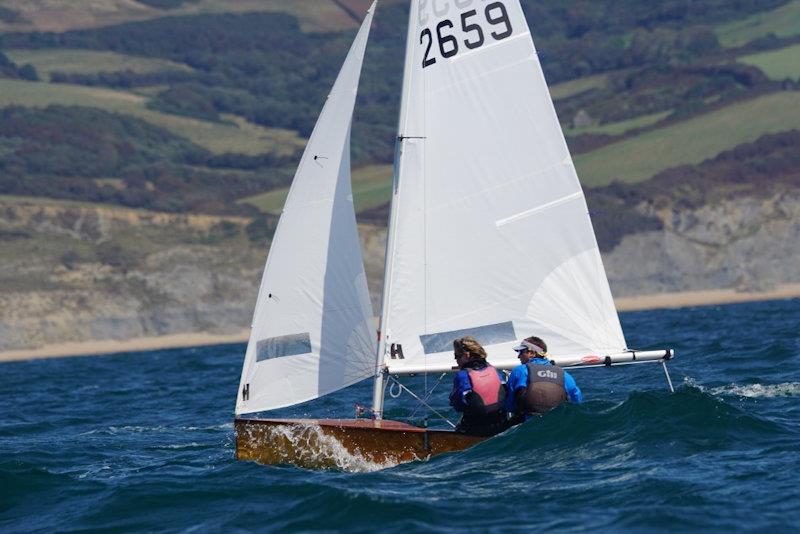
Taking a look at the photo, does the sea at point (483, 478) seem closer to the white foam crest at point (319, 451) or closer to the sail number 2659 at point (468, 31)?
the white foam crest at point (319, 451)

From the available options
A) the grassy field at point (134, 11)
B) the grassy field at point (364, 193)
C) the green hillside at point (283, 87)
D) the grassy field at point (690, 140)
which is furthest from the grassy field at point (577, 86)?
the grassy field at point (134, 11)

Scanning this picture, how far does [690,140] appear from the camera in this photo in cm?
9400

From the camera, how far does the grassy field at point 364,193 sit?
3460 inches

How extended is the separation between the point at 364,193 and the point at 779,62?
37.3 metres

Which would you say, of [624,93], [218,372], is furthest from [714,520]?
[624,93]

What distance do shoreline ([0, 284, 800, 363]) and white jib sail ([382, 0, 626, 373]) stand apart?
171 feet

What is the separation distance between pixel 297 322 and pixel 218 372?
20976 mm

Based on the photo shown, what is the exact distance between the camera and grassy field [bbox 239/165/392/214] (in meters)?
87.9

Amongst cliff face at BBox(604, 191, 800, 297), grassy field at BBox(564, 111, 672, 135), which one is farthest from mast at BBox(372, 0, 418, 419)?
grassy field at BBox(564, 111, 672, 135)

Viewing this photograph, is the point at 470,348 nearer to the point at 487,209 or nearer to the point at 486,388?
the point at 486,388

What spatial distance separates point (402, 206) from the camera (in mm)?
16938

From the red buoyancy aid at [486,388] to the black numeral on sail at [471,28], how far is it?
3784 mm

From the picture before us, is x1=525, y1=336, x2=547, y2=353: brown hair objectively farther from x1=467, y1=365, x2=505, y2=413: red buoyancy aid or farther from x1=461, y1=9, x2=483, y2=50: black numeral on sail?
x1=461, y1=9, x2=483, y2=50: black numeral on sail

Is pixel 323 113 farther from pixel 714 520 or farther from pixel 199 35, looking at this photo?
pixel 199 35
